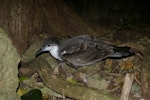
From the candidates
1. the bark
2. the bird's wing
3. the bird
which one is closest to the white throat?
the bird

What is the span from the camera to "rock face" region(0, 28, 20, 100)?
20.6 ft

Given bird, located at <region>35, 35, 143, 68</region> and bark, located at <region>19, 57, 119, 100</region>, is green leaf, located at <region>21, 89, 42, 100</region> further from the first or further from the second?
bird, located at <region>35, 35, 143, 68</region>

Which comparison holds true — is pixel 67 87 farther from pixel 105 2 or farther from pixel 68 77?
pixel 105 2

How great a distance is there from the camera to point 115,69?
8.00m

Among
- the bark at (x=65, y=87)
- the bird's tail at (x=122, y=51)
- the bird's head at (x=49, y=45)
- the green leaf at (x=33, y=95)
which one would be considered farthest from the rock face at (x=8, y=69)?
the bird's tail at (x=122, y=51)

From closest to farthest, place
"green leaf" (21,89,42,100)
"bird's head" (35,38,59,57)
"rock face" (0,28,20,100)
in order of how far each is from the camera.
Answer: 1. "rock face" (0,28,20,100)
2. "green leaf" (21,89,42,100)
3. "bird's head" (35,38,59,57)

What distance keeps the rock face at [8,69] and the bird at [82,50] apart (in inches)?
54.4

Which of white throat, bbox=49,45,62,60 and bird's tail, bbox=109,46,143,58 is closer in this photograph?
bird's tail, bbox=109,46,143,58

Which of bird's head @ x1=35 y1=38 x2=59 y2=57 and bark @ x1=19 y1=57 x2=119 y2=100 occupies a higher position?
bird's head @ x1=35 y1=38 x2=59 y2=57

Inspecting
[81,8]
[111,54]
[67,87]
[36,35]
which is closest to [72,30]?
[36,35]

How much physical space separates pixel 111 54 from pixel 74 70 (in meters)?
0.92

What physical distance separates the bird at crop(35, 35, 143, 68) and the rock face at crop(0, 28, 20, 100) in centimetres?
138

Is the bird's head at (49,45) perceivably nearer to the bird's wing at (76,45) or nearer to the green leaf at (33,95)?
the bird's wing at (76,45)

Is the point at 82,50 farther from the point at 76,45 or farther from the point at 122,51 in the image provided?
the point at 122,51
